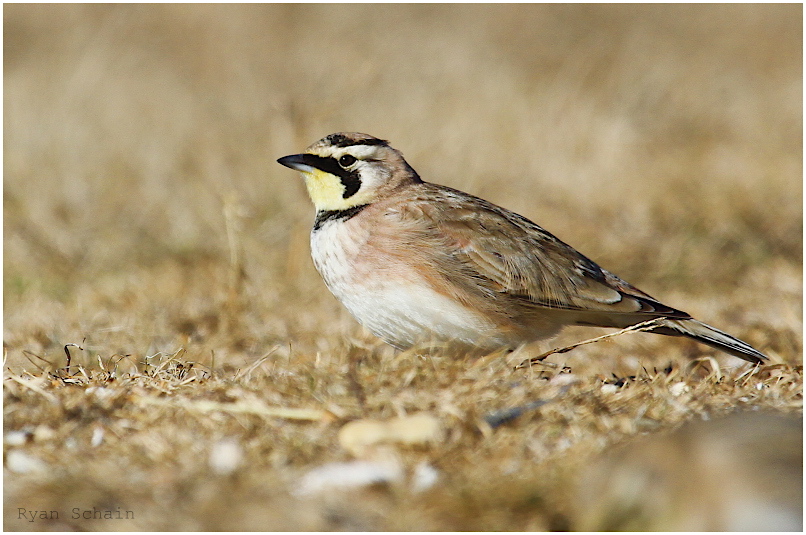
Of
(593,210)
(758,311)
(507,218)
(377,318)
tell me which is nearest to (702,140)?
(593,210)

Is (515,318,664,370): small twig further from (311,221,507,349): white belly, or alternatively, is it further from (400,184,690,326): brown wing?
(311,221,507,349): white belly

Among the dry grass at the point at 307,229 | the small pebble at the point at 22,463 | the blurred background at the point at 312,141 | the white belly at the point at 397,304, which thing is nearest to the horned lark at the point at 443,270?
the white belly at the point at 397,304

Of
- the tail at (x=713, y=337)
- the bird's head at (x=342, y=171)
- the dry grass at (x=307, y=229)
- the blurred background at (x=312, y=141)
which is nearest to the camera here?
the dry grass at (x=307, y=229)

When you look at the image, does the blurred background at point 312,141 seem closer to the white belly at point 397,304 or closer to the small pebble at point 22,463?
the white belly at point 397,304

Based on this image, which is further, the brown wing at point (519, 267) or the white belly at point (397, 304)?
the brown wing at point (519, 267)

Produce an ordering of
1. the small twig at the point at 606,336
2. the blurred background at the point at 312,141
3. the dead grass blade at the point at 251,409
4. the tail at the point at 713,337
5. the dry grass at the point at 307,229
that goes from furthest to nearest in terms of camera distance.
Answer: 1. the blurred background at the point at 312,141
2. the tail at the point at 713,337
3. the small twig at the point at 606,336
4. the dead grass blade at the point at 251,409
5. the dry grass at the point at 307,229

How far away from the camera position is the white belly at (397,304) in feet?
13.7

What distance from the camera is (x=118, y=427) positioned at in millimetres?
3328

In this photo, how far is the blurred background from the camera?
21.1ft

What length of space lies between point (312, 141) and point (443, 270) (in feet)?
13.8

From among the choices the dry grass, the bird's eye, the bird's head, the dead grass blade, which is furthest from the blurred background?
the dead grass blade

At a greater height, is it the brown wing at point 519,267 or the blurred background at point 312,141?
the blurred background at point 312,141

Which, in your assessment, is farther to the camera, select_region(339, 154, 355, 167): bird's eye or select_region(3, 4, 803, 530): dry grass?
select_region(339, 154, 355, 167): bird's eye

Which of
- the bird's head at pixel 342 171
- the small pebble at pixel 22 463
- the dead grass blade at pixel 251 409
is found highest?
the bird's head at pixel 342 171
